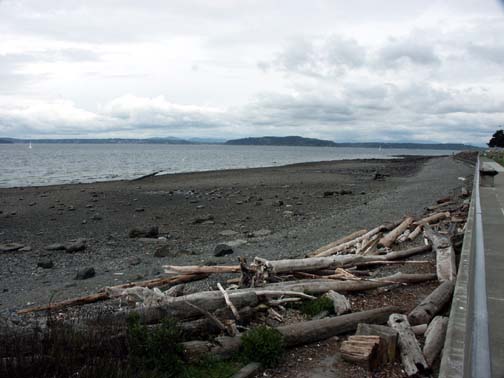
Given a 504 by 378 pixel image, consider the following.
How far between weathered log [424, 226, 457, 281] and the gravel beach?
3.62 m

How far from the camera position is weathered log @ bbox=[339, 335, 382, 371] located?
503cm

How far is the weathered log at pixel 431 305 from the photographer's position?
602cm

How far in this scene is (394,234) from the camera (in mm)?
12195

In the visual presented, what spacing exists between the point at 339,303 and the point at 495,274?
10.1 ft

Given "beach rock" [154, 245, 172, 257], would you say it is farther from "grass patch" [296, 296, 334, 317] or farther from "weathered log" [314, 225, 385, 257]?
"grass patch" [296, 296, 334, 317]

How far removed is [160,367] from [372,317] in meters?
2.92

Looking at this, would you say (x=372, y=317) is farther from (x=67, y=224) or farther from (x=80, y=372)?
(x=67, y=224)

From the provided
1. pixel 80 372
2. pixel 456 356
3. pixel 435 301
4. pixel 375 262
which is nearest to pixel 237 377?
pixel 80 372

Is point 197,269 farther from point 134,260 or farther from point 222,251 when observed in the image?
point 134,260

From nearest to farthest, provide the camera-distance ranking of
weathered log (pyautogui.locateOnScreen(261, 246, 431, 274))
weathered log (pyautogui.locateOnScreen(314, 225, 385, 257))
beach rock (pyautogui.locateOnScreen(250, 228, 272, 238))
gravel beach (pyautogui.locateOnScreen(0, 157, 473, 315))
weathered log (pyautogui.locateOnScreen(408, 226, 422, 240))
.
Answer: weathered log (pyautogui.locateOnScreen(261, 246, 431, 274))
weathered log (pyautogui.locateOnScreen(314, 225, 385, 257))
gravel beach (pyautogui.locateOnScreen(0, 157, 473, 315))
weathered log (pyautogui.locateOnScreen(408, 226, 422, 240))
beach rock (pyautogui.locateOnScreen(250, 228, 272, 238))

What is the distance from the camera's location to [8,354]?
4477 millimetres

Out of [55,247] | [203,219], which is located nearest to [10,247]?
[55,247]

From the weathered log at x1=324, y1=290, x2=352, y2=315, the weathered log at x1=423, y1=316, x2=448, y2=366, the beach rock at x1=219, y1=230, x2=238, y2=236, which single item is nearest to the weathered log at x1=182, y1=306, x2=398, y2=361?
the weathered log at x1=324, y1=290, x2=352, y2=315

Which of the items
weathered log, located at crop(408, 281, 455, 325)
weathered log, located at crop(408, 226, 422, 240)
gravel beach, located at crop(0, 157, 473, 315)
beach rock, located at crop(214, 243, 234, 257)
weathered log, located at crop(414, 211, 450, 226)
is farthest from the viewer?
weathered log, located at crop(414, 211, 450, 226)
